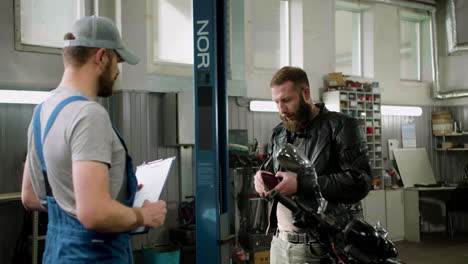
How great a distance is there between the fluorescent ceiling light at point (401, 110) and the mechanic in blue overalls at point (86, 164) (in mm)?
7180

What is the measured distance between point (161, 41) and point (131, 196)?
5.00 metres

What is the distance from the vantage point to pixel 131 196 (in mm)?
1524

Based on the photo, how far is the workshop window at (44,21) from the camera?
5.26 metres

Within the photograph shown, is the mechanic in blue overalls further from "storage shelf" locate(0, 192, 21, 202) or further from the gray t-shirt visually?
"storage shelf" locate(0, 192, 21, 202)

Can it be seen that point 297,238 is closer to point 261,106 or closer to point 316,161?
point 316,161

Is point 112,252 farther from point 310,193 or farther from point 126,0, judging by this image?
point 126,0

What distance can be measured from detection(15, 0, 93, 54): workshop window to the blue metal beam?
2677 mm

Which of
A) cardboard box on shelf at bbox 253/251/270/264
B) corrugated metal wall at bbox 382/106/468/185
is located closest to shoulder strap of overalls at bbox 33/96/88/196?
cardboard box on shelf at bbox 253/251/270/264

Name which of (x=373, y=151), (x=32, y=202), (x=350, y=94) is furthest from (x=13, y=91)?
(x=373, y=151)

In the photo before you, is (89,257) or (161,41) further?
(161,41)

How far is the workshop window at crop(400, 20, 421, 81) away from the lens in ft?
29.3

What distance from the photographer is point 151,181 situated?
5.37 feet

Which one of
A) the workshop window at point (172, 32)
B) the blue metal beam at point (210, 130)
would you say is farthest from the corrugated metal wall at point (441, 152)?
the blue metal beam at point (210, 130)

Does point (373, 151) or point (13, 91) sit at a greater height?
point (13, 91)
